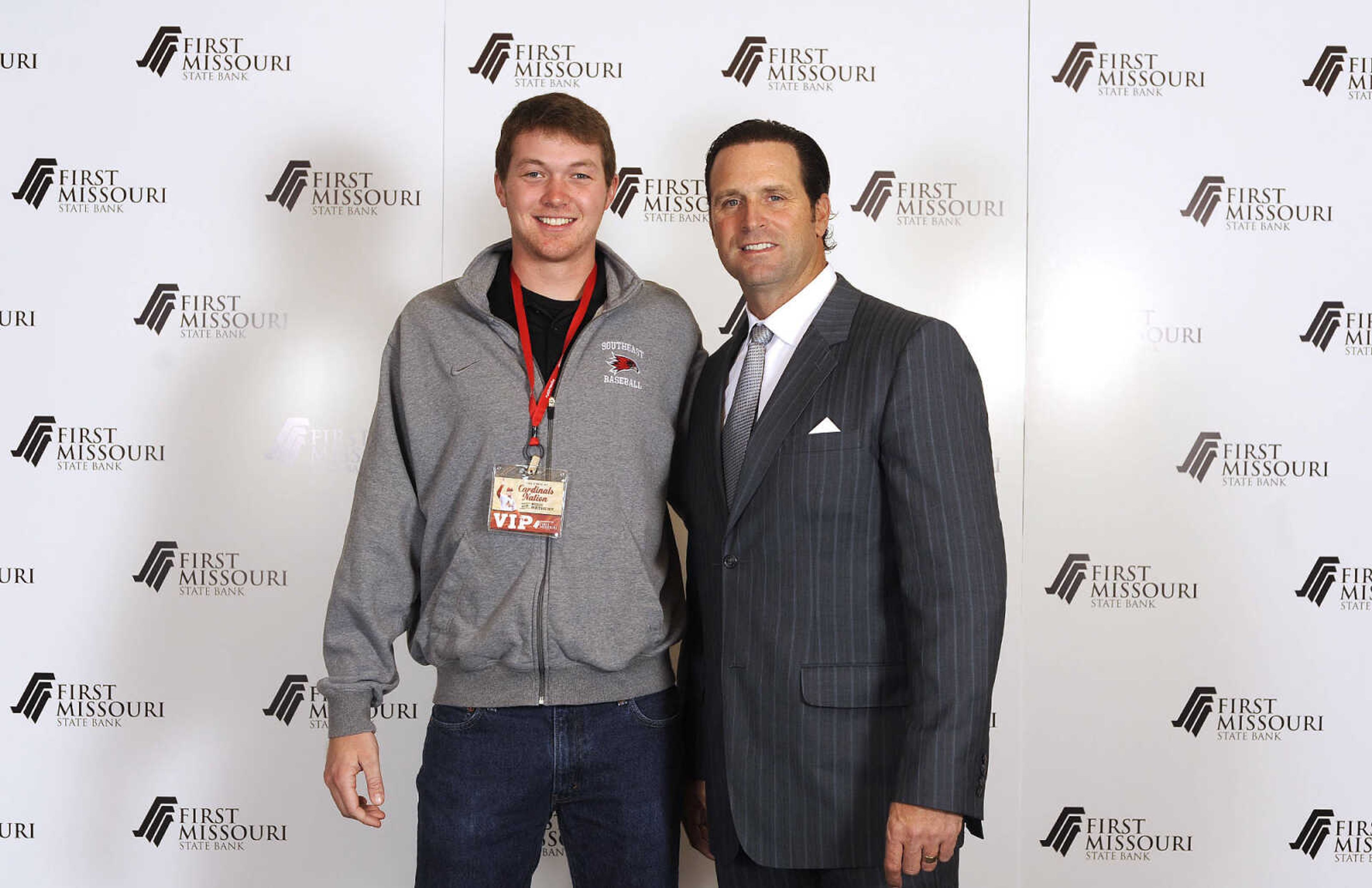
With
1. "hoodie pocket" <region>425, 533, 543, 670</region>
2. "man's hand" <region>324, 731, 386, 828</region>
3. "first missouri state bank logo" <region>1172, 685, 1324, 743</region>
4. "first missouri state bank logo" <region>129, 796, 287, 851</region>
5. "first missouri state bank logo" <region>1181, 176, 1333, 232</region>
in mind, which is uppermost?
"first missouri state bank logo" <region>1181, 176, 1333, 232</region>

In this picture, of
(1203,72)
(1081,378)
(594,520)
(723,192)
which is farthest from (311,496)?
(1203,72)

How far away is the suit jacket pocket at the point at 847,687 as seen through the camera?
5.28 ft

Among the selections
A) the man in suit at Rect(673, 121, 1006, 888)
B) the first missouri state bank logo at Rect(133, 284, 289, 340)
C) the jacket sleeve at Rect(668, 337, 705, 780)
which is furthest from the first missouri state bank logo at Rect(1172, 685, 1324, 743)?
the first missouri state bank logo at Rect(133, 284, 289, 340)

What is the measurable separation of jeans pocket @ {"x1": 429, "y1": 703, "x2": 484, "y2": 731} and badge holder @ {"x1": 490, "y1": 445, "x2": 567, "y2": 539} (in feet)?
1.10

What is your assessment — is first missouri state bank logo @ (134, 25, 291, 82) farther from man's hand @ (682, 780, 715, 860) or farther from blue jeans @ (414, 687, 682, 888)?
man's hand @ (682, 780, 715, 860)

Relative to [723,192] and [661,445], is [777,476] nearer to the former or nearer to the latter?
[661,445]

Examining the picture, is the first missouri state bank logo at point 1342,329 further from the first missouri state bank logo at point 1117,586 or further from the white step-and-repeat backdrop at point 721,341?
the first missouri state bank logo at point 1117,586

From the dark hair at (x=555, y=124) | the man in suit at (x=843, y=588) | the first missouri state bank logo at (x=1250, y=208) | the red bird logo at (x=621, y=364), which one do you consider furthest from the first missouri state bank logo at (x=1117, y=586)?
Result: the dark hair at (x=555, y=124)

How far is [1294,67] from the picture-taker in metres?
2.80

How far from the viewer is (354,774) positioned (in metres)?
1.83

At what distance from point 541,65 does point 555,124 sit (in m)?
1.00

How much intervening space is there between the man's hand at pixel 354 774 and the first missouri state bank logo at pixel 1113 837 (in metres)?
1.86

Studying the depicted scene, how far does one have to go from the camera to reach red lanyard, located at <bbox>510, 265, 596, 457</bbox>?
72.8 inches

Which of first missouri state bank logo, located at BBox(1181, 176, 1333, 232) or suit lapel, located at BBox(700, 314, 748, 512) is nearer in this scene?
suit lapel, located at BBox(700, 314, 748, 512)
